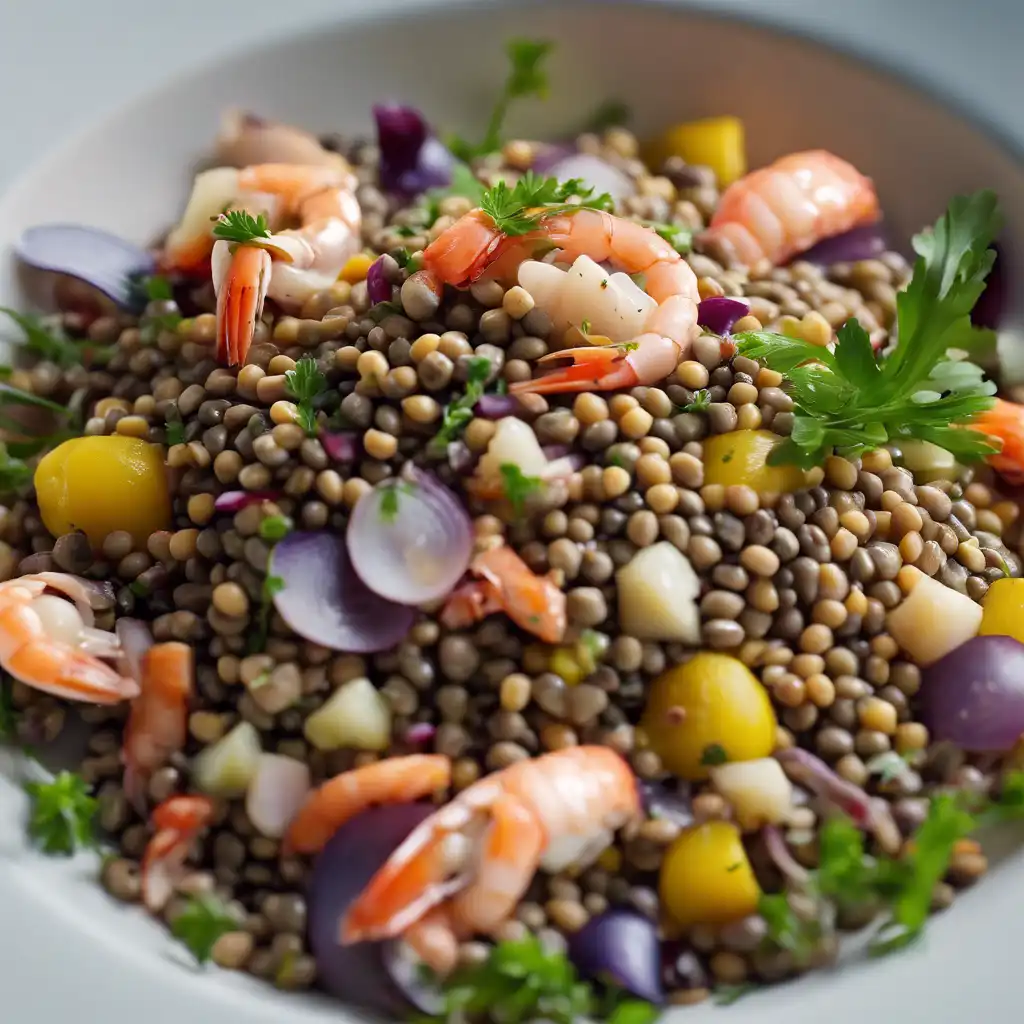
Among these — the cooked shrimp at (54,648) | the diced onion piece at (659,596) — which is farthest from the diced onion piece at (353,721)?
the diced onion piece at (659,596)

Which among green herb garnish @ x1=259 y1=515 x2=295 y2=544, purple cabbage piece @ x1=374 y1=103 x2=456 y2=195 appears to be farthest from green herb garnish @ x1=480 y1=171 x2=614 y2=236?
green herb garnish @ x1=259 y1=515 x2=295 y2=544

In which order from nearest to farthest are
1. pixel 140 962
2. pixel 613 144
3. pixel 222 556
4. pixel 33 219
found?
pixel 140 962 < pixel 222 556 < pixel 33 219 < pixel 613 144

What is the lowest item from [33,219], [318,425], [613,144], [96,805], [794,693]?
[96,805]

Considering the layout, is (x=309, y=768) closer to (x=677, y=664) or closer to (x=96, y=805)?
(x=96, y=805)

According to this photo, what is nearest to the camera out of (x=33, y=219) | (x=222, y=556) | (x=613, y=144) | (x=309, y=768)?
(x=309, y=768)

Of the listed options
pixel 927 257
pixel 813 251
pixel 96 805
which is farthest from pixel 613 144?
pixel 96 805

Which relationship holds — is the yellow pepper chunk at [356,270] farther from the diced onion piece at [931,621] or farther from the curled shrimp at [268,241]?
the diced onion piece at [931,621]

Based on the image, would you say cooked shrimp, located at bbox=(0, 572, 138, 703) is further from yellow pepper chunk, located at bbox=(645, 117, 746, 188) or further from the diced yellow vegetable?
yellow pepper chunk, located at bbox=(645, 117, 746, 188)
